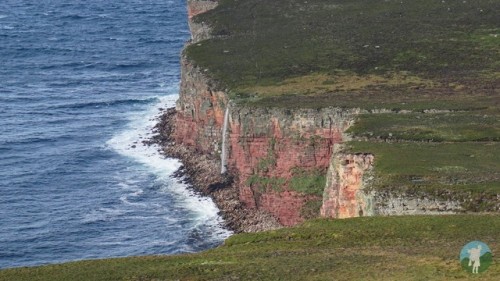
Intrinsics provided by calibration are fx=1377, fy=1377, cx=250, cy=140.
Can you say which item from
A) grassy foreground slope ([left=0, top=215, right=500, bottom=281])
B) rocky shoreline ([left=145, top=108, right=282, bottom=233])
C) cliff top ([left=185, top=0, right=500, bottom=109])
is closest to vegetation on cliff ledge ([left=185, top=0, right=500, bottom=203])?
cliff top ([left=185, top=0, right=500, bottom=109])

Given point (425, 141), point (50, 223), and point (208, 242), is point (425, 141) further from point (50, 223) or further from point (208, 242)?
point (50, 223)

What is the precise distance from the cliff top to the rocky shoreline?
6.65 meters

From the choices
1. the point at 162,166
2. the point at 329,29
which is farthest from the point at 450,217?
the point at 329,29

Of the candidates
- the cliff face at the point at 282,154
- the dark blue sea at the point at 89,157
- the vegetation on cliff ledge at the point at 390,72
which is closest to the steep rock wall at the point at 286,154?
the cliff face at the point at 282,154

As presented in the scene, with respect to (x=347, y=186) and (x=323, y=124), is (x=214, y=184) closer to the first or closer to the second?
(x=323, y=124)

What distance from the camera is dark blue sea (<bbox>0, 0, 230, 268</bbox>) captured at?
99188 mm

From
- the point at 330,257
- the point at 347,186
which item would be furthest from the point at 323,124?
the point at 330,257

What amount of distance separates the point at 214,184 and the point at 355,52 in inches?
944

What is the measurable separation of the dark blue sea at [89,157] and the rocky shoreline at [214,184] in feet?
Answer: 3.39

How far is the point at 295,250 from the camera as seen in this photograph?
63.2 metres

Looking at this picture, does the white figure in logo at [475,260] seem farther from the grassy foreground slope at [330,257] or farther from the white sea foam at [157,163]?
the white sea foam at [157,163]

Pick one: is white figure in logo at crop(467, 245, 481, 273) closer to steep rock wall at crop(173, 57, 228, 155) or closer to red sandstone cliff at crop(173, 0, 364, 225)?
red sandstone cliff at crop(173, 0, 364, 225)

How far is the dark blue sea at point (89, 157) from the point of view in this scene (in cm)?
9919

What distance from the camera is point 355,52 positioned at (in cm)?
12544
